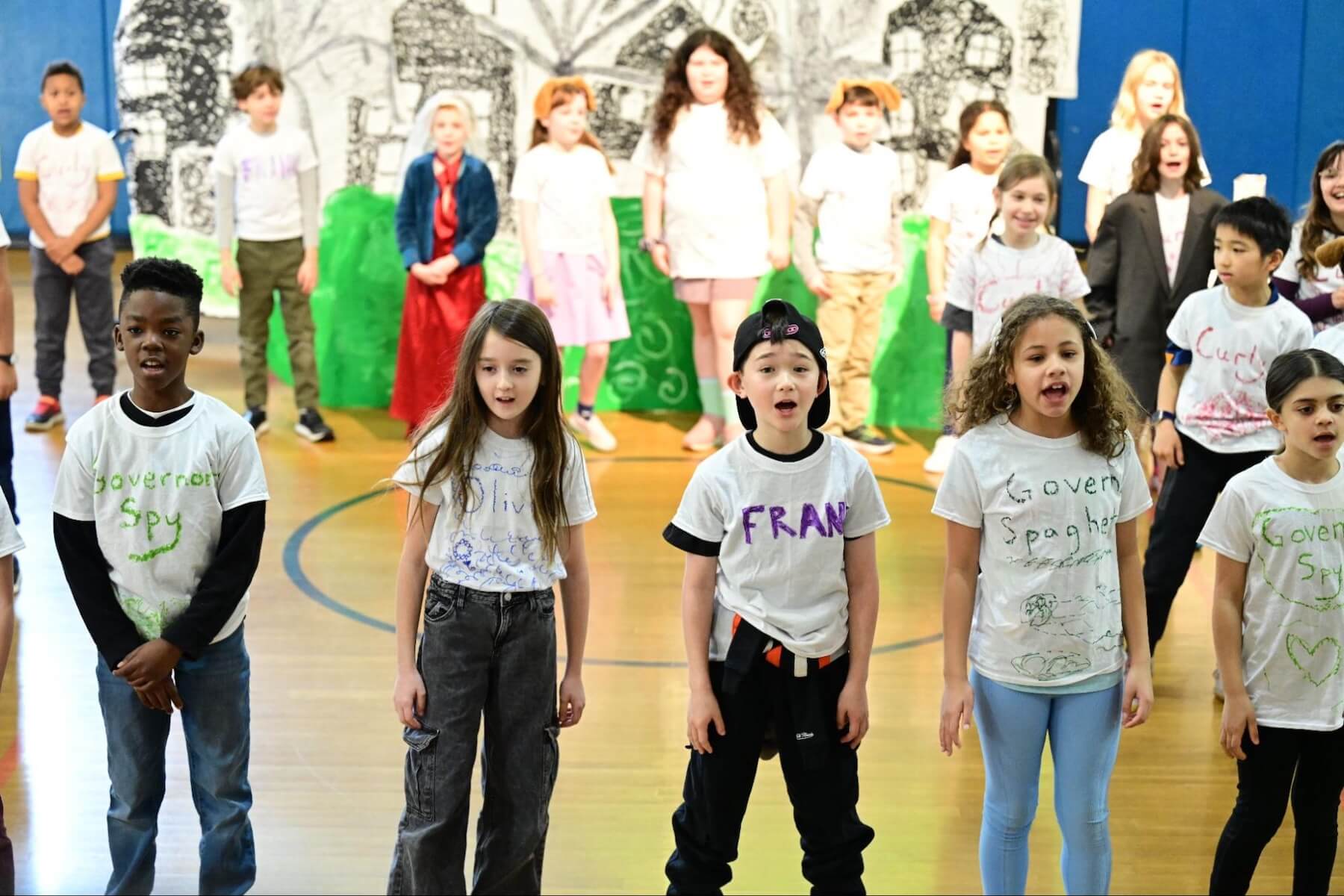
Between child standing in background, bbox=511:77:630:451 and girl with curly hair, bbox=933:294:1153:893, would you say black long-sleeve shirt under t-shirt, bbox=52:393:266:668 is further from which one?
child standing in background, bbox=511:77:630:451

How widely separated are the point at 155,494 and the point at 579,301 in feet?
13.5

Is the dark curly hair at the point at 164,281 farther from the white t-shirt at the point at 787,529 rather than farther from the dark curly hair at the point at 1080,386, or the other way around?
the dark curly hair at the point at 1080,386

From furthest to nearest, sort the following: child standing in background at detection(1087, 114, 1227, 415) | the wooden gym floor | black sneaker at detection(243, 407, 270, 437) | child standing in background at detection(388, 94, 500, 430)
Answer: black sneaker at detection(243, 407, 270, 437)
child standing in background at detection(388, 94, 500, 430)
child standing in background at detection(1087, 114, 1227, 415)
the wooden gym floor

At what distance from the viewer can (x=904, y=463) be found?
A: 6.55 meters

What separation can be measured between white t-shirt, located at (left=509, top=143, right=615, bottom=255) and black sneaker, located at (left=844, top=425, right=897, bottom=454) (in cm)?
128

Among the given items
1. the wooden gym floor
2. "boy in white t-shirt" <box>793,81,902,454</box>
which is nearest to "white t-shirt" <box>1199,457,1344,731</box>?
the wooden gym floor

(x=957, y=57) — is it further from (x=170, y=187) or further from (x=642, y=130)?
(x=170, y=187)

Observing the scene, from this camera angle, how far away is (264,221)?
21.3ft

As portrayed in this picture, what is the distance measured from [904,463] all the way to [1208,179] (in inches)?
82.1

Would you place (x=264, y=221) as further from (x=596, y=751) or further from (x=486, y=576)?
(x=486, y=576)

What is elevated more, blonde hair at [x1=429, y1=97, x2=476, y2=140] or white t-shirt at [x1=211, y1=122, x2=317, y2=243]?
blonde hair at [x1=429, y1=97, x2=476, y2=140]

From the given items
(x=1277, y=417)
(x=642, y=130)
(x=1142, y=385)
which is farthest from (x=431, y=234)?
(x=1277, y=417)

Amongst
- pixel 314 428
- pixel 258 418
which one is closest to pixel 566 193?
pixel 314 428

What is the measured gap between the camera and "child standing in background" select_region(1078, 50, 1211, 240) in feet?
16.9
